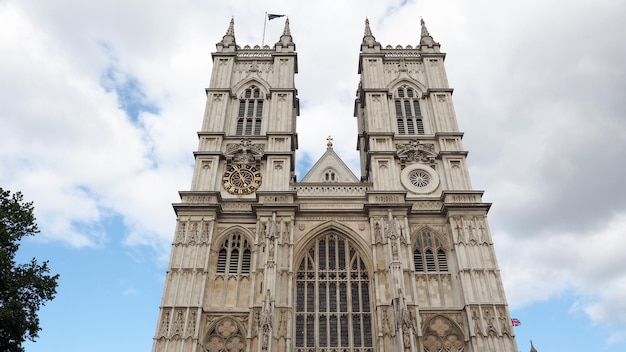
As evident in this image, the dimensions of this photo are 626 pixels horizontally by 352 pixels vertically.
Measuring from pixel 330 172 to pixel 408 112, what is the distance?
6690 millimetres

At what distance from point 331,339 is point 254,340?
3.65m

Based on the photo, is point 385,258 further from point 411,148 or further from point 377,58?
point 377,58

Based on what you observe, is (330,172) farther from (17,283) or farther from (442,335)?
(17,283)

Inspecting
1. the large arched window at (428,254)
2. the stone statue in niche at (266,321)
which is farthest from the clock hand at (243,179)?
the large arched window at (428,254)

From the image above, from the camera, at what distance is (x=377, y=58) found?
33406 mm

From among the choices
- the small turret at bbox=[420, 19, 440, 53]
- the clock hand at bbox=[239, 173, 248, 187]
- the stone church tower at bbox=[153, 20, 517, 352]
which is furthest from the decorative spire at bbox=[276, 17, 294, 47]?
the clock hand at bbox=[239, 173, 248, 187]

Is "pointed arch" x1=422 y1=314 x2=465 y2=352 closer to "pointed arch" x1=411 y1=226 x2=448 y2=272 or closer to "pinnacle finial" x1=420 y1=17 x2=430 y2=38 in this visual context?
"pointed arch" x1=411 y1=226 x2=448 y2=272

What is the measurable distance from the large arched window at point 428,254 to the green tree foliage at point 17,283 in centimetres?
1674

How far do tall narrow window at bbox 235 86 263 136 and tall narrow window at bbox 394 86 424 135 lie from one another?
29.3 ft

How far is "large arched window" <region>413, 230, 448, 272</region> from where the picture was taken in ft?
81.1

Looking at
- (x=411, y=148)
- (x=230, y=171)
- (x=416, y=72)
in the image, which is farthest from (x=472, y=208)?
(x=230, y=171)

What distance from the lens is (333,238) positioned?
84.7 ft

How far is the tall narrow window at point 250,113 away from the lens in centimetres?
3052

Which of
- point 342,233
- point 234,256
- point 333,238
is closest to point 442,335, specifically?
point 342,233
